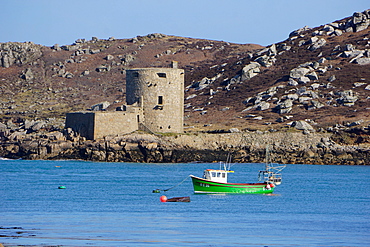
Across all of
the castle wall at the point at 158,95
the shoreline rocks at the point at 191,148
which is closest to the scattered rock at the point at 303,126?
the shoreline rocks at the point at 191,148

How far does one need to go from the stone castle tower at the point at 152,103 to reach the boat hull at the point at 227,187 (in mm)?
26255

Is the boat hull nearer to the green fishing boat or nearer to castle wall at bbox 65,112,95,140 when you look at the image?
the green fishing boat

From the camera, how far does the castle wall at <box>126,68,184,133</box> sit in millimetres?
71750

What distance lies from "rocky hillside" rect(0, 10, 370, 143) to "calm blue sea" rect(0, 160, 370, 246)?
81.8ft

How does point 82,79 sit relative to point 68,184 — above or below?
above

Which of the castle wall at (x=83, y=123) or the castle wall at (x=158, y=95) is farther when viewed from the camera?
the castle wall at (x=158, y=95)

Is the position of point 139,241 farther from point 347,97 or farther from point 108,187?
point 347,97

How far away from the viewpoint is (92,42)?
16362 centimetres

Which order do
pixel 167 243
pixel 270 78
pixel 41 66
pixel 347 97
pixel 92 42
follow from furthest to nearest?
pixel 92 42
pixel 41 66
pixel 270 78
pixel 347 97
pixel 167 243

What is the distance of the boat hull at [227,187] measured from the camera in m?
44.2

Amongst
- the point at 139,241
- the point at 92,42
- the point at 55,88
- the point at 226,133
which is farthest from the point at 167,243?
the point at 92,42

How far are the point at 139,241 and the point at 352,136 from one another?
51.5m

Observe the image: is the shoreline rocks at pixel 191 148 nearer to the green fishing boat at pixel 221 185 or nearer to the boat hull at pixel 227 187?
the green fishing boat at pixel 221 185

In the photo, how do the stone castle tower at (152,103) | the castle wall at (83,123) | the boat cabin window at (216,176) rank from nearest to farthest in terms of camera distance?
the boat cabin window at (216,176) < the castle wall at (83,123) < the stone castle tower at (152,103)
